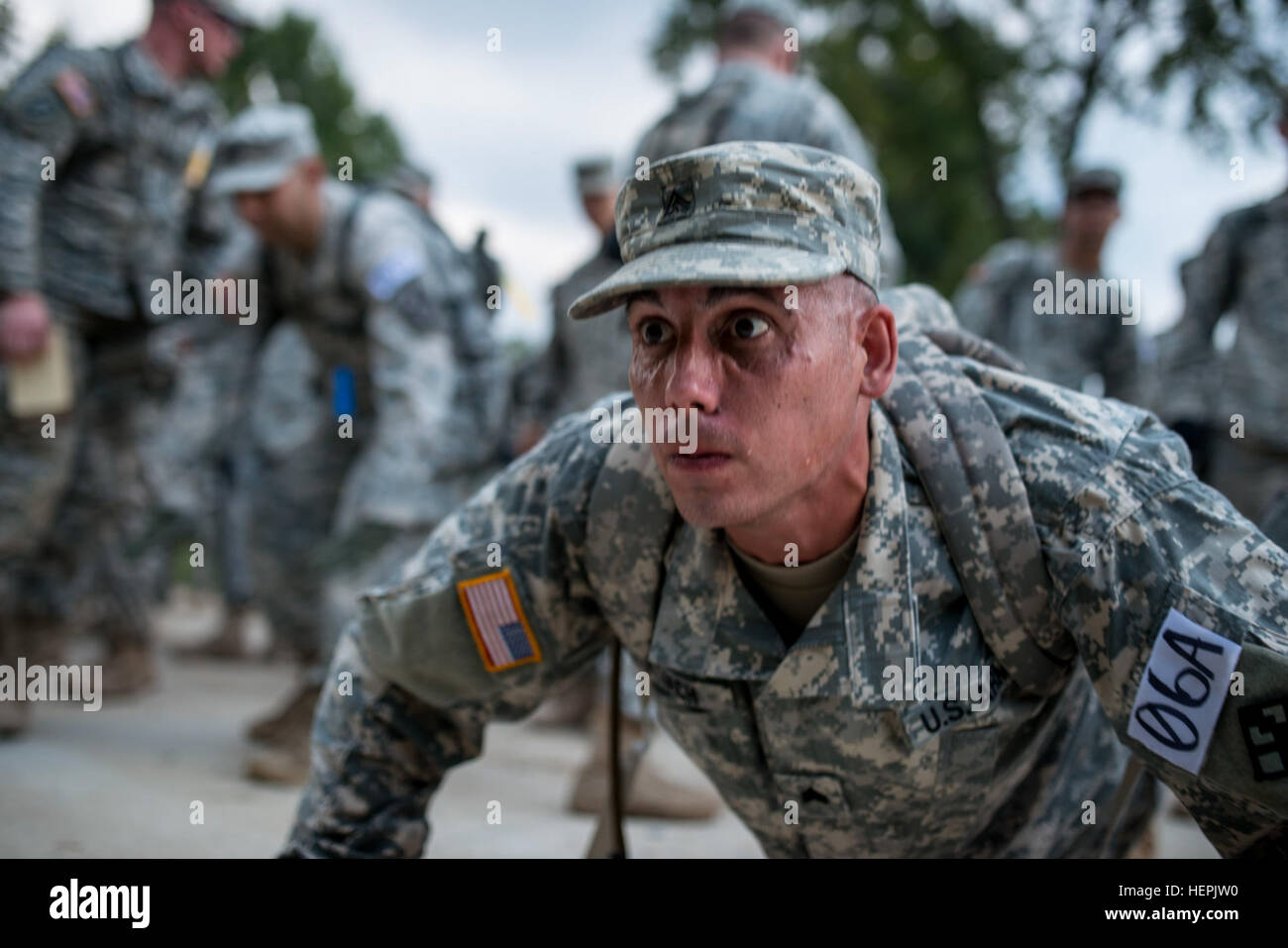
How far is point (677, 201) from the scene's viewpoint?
1735mm

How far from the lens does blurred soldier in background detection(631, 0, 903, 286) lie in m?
3.47

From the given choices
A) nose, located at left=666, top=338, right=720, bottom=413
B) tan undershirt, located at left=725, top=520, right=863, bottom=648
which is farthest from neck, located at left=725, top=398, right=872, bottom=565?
nose, located at left=666, top=338, right=720, bottom=413

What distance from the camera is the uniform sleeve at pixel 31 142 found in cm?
365

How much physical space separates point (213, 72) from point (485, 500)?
3189 millimetres

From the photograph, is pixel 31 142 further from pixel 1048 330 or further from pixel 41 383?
pixel 1048 330

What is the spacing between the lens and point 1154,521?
1.64 meters

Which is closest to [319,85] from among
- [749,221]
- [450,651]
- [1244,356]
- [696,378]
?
[1244,356]

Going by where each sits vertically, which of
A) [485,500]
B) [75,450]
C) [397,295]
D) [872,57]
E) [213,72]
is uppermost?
[872,57]

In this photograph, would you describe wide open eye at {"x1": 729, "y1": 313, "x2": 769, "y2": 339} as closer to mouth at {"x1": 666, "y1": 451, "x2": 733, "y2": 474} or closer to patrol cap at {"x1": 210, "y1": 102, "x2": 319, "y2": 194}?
mouth at {"x1": 666, "y1": 451, "x2": 733, "y2": 474}

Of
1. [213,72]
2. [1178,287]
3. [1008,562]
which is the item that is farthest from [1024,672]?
[213,72]

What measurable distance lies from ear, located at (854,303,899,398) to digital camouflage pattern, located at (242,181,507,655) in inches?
82.9

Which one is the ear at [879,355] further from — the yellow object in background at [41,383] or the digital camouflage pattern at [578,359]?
the yellow object in background at [41,383]

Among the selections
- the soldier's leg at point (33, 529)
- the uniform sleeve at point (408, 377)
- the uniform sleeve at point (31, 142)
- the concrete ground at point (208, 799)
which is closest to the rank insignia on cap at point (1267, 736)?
the concrete ground at point (208, 799)
